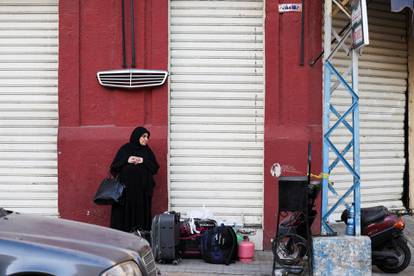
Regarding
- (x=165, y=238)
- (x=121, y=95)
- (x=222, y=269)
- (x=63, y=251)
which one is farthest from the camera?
(x=121, y=95)

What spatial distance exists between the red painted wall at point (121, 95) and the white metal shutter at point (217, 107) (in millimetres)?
269

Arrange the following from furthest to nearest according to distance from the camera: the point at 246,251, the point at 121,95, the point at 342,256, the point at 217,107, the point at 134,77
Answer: the point at 217,107 < the point at 121,95 < the point at 134,77 < the point at 246,251 < the point at 342,256

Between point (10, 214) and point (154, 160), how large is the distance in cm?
343

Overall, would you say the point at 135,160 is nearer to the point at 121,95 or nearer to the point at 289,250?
the point at 121,95

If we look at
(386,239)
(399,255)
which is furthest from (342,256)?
(399,255)

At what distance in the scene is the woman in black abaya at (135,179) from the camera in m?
7.89

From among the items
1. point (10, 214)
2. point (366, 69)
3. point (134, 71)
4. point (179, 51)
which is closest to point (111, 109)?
point (134, 71)

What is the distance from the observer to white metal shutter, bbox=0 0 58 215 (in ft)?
28.6

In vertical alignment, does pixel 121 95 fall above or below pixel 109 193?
above

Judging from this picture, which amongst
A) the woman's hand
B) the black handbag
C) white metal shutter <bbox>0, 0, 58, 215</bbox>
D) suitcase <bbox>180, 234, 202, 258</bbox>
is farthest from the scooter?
white metal shutter <bbox>0, 0, 58, 215</bbox>

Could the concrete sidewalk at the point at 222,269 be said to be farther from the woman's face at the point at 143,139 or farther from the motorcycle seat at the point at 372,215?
the woman's face at the point at 143,139

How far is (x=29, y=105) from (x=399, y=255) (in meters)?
→ 5.90

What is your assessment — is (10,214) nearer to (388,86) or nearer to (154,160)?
(154,160)

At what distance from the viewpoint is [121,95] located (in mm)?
8414
